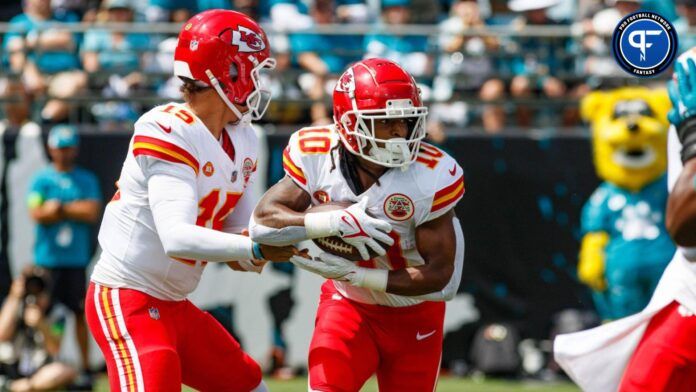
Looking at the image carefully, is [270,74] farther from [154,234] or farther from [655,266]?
[154,234]

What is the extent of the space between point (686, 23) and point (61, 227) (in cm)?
512

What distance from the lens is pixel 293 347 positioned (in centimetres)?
930

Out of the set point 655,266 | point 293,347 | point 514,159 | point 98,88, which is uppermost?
point 98,88

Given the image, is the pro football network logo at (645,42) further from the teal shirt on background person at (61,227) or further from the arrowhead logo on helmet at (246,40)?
the teal shirt on background person at (61,227)

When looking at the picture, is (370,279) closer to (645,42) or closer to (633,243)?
(645,42)

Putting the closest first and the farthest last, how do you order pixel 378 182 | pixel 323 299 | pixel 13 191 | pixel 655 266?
1. pixel 378 182
2. pixel 323 299
3. pixel 655 266
4. pixel 13 191

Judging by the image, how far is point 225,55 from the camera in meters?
4.59

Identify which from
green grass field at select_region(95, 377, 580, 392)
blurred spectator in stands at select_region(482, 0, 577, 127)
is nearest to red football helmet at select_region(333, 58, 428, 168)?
green grass field at select_region(95, 377, 580, 392)

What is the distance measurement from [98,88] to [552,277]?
384cm

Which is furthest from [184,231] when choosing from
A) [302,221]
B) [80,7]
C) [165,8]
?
[80,7]

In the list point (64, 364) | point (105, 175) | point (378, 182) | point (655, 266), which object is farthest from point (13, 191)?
point (378, 182)

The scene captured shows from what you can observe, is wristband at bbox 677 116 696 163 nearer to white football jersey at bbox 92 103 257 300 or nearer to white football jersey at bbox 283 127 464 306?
white football jersey at bbox 283 127 464 306

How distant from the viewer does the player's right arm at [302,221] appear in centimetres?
425

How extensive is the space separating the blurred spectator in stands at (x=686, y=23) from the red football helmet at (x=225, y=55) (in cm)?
557
